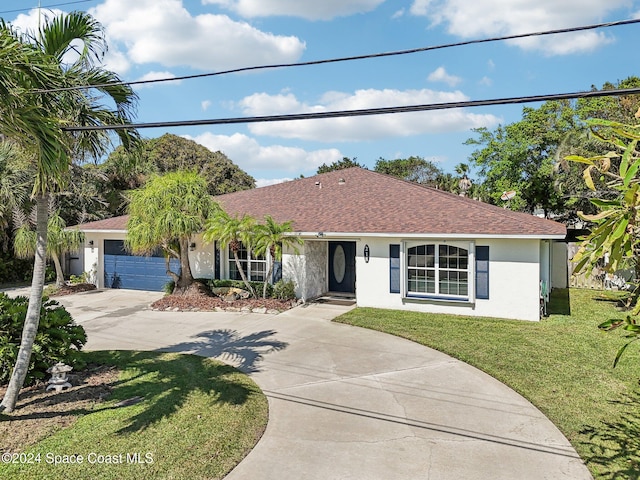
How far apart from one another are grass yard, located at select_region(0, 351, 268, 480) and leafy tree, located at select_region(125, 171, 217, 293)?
21.9 ft

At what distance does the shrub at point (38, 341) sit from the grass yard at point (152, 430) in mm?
666

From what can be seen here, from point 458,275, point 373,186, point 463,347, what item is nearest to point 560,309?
point 458,275

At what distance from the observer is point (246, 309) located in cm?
1331

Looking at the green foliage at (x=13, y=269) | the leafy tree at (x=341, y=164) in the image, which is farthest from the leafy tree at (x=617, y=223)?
the leafy tree at (x=341, y=164)

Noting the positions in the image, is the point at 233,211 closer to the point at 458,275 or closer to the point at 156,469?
the point at 458,275

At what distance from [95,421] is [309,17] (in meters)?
6.96

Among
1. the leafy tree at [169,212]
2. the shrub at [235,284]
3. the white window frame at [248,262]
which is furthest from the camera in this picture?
the white window frame at [248,262]

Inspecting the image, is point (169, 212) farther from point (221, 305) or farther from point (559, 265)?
point (559, 265)

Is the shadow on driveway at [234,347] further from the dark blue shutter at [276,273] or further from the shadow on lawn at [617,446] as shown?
the shadow on lawn at [617,446]

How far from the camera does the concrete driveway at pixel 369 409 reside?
4773mm

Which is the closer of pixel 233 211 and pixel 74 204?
pixel 233 211

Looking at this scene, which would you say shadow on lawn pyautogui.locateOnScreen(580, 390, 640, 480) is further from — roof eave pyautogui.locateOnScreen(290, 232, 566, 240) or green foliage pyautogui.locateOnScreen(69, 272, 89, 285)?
green foliage pyautogui.locateOnScreen(69, 272, 89, 285)

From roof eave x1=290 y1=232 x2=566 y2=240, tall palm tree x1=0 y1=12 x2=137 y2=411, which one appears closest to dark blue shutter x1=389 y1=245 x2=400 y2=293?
roof eave x1=290 y1=232 x2=566 y2=240

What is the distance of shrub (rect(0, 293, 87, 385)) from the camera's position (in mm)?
6637
